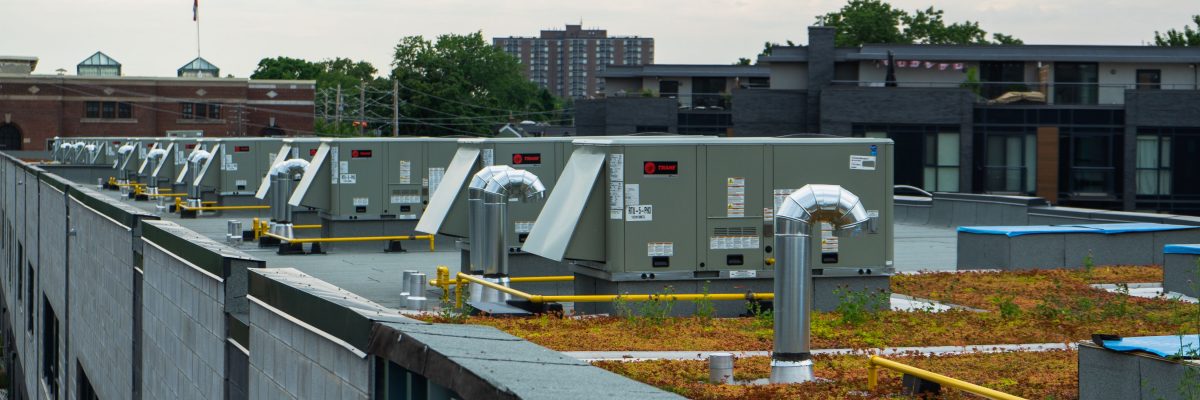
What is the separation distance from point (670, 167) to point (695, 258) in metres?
1.15

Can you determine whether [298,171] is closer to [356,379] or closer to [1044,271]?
[1044,271]

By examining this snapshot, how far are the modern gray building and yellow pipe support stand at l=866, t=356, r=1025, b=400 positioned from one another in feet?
142

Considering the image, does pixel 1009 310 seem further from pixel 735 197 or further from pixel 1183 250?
pixel 1183 250

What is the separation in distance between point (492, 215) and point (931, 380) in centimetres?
968

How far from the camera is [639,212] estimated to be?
18.0m

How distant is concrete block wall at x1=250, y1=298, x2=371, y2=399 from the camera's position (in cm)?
945

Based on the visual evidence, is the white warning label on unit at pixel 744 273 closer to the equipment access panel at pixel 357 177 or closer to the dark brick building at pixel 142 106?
the equipment access panel at pixel 357 177

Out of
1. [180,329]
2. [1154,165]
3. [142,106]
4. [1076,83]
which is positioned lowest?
[180,329]

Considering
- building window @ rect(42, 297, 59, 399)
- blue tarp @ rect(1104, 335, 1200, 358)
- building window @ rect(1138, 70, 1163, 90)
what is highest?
building window @ rect(1138, 70, 1163, 90)

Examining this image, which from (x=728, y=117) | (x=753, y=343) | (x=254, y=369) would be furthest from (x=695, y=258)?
(x=728, y=117)

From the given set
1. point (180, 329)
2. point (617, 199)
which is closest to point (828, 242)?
point (617, 199)

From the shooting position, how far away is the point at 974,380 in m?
12.8

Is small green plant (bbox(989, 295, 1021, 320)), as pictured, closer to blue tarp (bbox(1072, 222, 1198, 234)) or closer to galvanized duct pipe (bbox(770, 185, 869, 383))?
galvanized duct pipe (bbox(770, 185, 869, 383))

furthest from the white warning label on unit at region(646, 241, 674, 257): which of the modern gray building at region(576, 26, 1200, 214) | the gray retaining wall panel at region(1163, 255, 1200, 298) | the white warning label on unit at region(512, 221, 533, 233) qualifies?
the modern gray building at region(576, 26, 1200, 214)
